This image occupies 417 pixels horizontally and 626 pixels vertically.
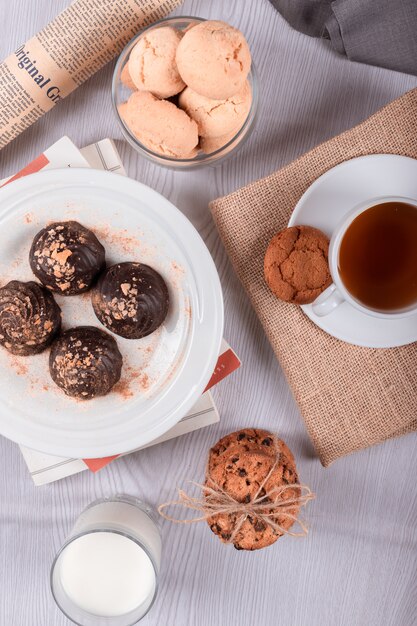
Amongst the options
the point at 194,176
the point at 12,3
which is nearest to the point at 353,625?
the point at 194,176

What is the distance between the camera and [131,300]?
0.84m

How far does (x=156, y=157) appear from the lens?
2.85 ft

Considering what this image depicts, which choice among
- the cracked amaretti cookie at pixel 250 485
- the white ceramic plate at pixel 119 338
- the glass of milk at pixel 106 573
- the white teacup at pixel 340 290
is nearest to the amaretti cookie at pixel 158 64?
the white ceramic plate at pixel 119 338

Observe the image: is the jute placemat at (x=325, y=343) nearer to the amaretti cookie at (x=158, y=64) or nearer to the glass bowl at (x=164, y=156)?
the glass bowl at (x=164, y=156)

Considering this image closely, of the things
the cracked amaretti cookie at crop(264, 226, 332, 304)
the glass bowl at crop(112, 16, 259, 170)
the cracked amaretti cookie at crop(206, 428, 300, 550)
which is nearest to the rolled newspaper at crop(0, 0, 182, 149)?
the glass bowl at crop(112, 16, 259, 170)

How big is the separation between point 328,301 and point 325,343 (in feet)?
0.47

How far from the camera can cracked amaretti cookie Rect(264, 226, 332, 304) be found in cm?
82

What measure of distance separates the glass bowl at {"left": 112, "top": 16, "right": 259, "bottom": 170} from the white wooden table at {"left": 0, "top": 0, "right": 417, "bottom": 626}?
3.4 inches

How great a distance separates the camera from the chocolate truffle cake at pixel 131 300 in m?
0.84

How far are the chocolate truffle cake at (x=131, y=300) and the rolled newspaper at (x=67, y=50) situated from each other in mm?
299

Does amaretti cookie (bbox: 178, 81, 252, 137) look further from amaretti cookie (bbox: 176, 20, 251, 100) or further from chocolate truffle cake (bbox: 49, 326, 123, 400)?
chocolate truffle cake (bbox: 49, 326, 123, 400)

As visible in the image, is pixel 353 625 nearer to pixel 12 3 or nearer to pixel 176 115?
pixel 176 115

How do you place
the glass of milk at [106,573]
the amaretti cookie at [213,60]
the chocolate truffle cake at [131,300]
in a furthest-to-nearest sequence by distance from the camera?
1. the glass of milk at [106,573]
2. the chocolate truffle cake at [131,300]
3. the amaretti cookie at [213,60]

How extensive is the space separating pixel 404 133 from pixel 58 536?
879mm
